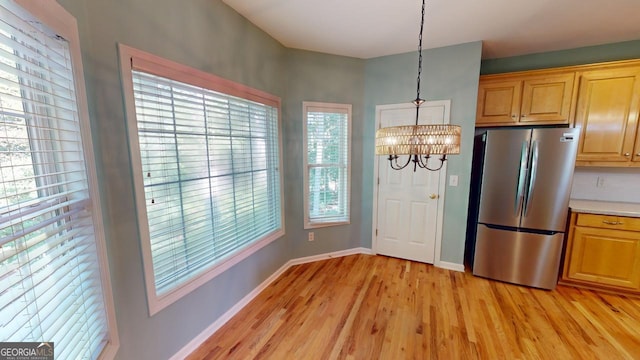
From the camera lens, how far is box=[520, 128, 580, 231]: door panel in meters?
2.28

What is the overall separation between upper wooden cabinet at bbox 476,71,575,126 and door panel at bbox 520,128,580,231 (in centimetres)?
44

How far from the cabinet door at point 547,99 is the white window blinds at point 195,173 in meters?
2.90

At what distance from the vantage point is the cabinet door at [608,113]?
2340 mm

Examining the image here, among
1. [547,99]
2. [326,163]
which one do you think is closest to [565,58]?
[547,99]

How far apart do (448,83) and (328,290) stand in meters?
2.65

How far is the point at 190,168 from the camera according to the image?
165 centimetres

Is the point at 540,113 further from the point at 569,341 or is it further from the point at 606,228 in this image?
the point at 569,341

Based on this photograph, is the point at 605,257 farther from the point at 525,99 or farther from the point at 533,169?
the point at 525,99

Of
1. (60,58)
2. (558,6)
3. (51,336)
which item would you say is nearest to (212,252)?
(51,336)

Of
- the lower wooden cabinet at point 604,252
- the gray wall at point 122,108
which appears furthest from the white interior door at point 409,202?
the gray wall at point 122,108

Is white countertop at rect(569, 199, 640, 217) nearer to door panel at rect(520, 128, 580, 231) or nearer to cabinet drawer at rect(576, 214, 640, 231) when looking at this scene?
cabinet drawer at rect(576, 214, 640, 231)

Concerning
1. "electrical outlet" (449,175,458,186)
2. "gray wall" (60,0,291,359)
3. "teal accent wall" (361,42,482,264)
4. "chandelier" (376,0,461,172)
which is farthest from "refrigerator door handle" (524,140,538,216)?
"gray wall" (60,0,291,359)

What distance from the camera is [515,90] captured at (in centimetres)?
265

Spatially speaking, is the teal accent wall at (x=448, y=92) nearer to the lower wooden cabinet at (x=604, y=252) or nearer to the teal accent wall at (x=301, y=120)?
the teal accent wall at (x=301, y=120)
